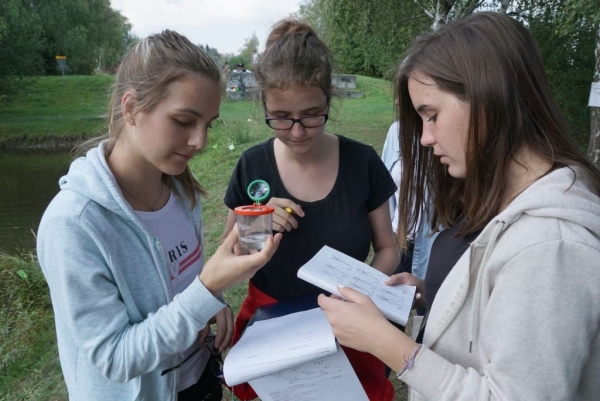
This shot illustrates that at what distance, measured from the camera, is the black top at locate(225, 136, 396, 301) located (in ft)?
5.52

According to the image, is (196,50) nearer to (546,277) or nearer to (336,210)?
(336,210)

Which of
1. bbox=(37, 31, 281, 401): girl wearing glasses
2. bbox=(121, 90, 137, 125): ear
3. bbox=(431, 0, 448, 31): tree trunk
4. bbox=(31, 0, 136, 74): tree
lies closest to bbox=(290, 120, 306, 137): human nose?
bbox=(37, 31, 281, 401): girl wearing glasses

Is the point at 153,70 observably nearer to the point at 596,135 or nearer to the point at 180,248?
the point at 180,248

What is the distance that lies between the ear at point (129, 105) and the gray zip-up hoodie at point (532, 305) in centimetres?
101

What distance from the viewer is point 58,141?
1841cm

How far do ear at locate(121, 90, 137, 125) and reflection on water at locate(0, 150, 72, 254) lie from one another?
6.04 metres

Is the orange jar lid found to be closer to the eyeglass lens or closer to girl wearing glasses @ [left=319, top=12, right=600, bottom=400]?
girl wearing glasses @ [left=319, top=12, right=600, bottom=400]

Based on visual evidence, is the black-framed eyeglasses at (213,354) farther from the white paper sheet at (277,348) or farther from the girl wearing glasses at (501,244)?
the girl wearing glasses at (501,244)

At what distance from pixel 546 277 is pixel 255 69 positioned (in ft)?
4.07

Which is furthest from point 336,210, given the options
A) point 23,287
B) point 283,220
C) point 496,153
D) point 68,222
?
point 23,287

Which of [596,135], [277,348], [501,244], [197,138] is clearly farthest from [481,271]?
[596,135]

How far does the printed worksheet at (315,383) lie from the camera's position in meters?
1.27

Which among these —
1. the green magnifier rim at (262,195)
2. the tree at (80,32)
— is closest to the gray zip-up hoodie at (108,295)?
the green magnifier rim at (262,195)

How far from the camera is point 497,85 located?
1.06m
